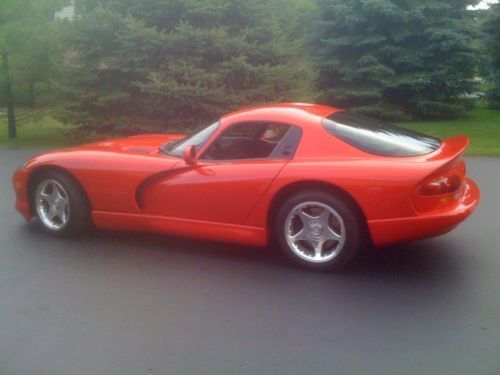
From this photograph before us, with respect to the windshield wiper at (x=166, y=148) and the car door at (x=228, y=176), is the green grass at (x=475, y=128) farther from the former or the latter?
the windshield wiper at (x=166, y=148)

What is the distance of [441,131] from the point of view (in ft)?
51.6

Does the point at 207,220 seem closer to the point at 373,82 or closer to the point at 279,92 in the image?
the point at 279,92

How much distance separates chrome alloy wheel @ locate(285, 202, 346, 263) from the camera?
15.0 ft

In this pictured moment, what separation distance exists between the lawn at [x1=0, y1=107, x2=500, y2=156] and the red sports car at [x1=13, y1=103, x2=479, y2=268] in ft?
22.3

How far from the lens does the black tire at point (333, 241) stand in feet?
14.6

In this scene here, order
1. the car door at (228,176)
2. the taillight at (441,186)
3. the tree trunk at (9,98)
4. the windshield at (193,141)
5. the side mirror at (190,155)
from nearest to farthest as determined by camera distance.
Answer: the taillight at (441,186) → the car door at (228,176) → the side mirror at (190,155) → the windshield at (193,141) → the tree trunk at (9,98)

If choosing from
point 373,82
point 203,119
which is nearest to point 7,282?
point 203,119

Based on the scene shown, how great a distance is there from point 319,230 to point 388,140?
96 centimetres

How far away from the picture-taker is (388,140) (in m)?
4.81

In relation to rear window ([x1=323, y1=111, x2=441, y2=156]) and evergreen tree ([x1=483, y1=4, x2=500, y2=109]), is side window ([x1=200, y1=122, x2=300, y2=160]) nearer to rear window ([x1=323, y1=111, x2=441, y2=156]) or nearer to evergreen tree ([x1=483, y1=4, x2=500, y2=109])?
rear window ([x1=323, y1=111, x2=441, y2=156])

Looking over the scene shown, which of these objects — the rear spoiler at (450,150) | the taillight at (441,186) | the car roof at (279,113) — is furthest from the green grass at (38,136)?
the taillight at (441,186)

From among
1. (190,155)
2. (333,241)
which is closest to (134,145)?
(190,155)

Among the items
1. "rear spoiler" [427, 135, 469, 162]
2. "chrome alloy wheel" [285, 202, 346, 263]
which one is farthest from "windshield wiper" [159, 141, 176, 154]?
"rear spoiler" [427, 135, 469, 162]

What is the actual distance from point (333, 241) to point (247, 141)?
4.27 ft
